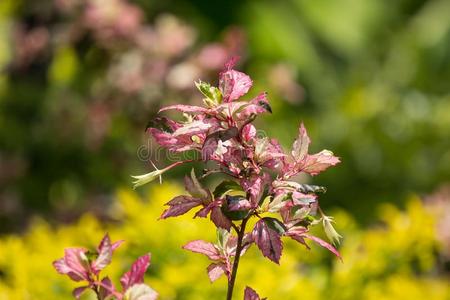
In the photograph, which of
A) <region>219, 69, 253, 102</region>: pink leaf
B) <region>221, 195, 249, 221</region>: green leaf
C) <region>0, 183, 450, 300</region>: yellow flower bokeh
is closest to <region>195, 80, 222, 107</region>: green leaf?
<region>219, 69, 253, 102</region>: pink leaf

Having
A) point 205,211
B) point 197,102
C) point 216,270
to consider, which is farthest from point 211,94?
point 197,102

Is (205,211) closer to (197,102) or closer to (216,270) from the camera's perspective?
(216,270)

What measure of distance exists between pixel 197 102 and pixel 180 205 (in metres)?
2.85

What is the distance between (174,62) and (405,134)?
2.47 meters

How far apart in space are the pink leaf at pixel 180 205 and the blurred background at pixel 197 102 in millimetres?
779

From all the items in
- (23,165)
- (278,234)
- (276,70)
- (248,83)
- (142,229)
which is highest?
(248,83)

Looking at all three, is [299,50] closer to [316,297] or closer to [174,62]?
[174,62]

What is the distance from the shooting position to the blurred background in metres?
2.85

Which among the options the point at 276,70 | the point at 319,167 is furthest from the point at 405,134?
the point at 319,167

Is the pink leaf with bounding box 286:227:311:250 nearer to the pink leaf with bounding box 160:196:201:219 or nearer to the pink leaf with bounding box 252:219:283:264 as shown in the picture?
the pink leaf with bounding box 252:219:283:264

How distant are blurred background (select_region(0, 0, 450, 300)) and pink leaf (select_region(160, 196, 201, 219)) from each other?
0.78m

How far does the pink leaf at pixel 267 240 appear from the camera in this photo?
4.37 feet

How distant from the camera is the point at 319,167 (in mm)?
1406

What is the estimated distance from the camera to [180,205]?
1.40 metres
